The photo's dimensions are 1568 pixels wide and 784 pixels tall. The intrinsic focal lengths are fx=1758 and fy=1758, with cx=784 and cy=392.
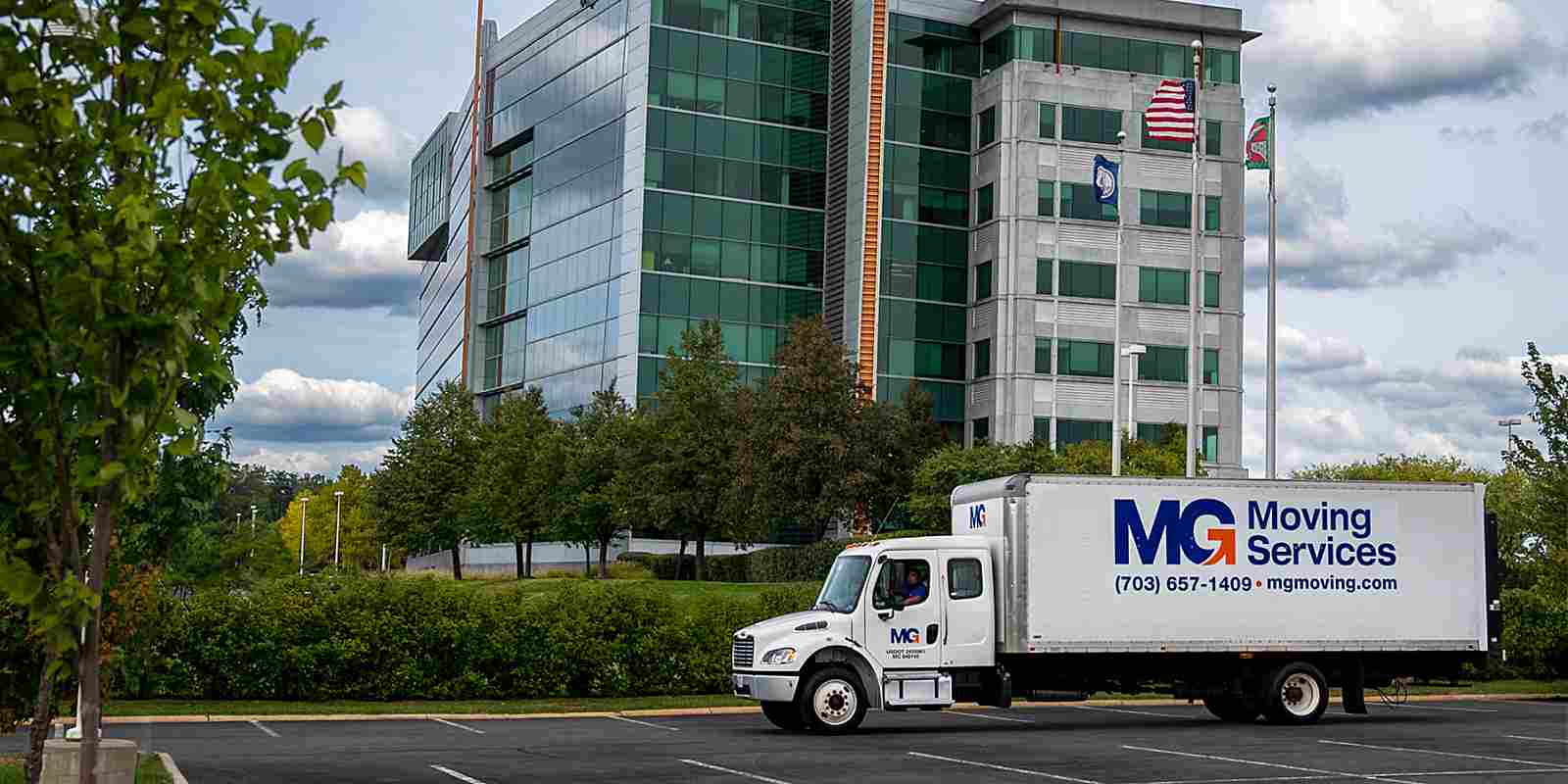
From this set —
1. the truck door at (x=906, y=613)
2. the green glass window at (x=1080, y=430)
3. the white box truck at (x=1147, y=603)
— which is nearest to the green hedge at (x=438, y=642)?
the white box truck at (x=1147, y=603)

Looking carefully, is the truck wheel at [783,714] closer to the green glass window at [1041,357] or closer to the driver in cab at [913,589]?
the driver in cab at [913,589]

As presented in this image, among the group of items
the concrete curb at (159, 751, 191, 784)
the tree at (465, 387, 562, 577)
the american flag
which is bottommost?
the concrete curb at (159, 751, 191, 784)

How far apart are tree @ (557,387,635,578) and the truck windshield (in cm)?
3798

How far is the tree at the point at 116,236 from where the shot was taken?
621 cm

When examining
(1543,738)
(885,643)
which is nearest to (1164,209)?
(1543,738)

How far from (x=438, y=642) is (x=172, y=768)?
1154cm

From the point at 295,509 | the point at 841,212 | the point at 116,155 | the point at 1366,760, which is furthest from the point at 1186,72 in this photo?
the point at 295,509

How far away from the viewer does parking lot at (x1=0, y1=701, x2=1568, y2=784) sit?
18422mm

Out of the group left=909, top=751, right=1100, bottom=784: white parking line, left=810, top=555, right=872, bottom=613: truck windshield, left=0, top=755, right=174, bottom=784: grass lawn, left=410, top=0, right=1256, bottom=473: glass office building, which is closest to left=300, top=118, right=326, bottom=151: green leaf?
left=0, top=755, right=174, bottom=784: grass lawn

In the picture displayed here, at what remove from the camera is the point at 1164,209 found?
→ 252 feet

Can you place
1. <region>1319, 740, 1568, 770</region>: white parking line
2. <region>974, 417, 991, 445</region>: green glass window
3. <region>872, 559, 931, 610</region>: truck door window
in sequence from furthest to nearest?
<region>974, 417, 991, 445</region>: green glass window < <region>872, 559, 931, 610</region>: truck door window < <region>1319, 740, 1568, 770</region>: white parking line

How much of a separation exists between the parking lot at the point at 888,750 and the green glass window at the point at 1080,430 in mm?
47392

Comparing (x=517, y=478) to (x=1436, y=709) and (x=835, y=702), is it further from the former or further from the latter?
(x=835, y=702)

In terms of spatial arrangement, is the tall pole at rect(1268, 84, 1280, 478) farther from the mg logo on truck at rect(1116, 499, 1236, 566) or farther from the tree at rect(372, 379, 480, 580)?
the tree at rect(372, 379, 480, 580)
